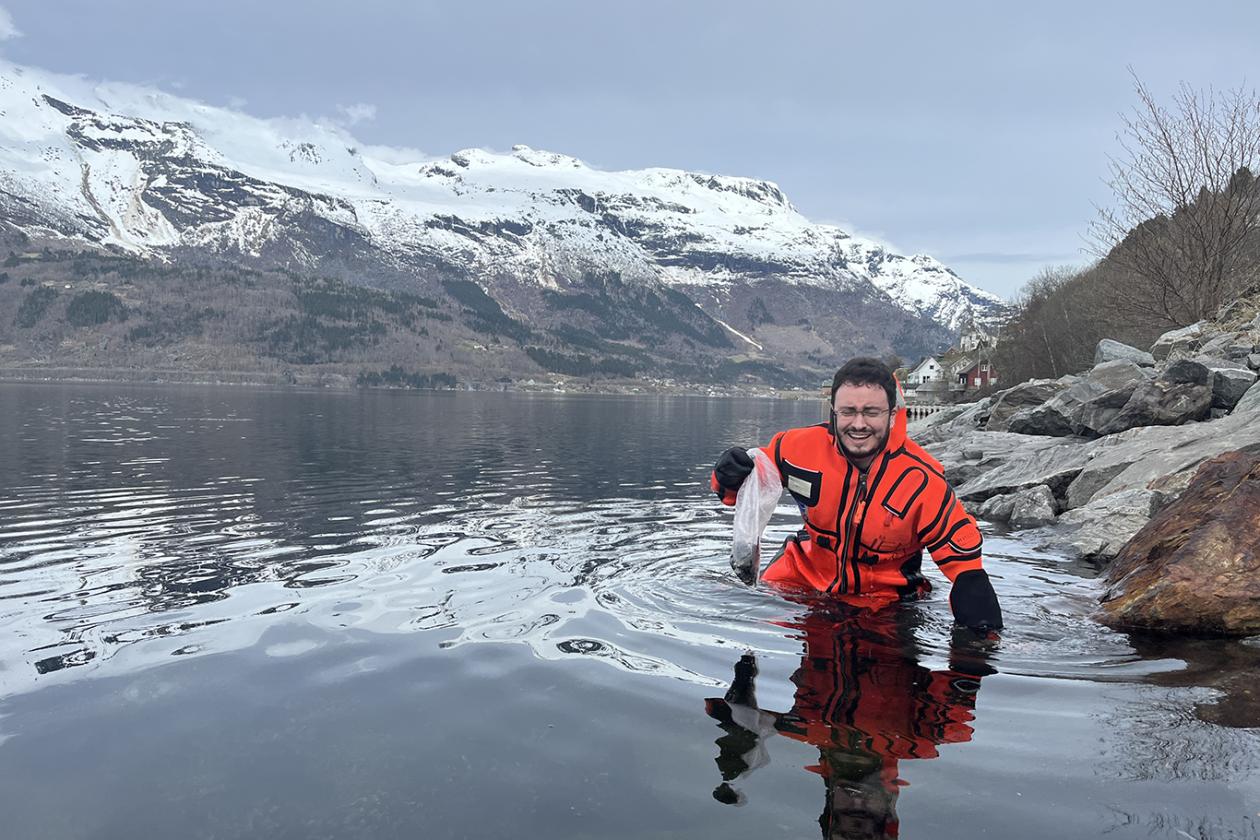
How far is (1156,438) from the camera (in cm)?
1520

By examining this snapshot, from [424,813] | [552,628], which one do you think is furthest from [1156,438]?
[424,813]

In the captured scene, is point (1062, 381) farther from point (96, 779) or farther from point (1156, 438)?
point (96, 779)

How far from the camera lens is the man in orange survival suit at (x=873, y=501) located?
7.23 meters

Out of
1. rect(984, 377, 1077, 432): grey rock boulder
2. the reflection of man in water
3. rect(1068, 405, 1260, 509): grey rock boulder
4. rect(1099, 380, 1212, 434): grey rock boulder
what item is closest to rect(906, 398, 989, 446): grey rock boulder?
rect(984, 377, 1077, 432): grey rock boulder

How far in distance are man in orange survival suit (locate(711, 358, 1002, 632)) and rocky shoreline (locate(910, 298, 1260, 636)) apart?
2.07m

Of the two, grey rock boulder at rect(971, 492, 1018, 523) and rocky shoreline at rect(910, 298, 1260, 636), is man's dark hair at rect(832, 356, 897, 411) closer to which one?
rocky shoreline at rect(910, 298, 1260, 636)

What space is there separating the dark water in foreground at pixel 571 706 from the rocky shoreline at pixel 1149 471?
0.59m

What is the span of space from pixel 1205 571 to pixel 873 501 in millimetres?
3135

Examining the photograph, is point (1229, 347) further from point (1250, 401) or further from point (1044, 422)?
point (1250, 401)

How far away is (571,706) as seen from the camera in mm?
6055

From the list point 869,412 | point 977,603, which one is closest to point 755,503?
point 869,412

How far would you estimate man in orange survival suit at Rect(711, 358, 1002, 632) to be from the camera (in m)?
7.23

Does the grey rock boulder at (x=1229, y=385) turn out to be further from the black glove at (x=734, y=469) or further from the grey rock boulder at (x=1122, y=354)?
the black glove at (x=734, y=469)

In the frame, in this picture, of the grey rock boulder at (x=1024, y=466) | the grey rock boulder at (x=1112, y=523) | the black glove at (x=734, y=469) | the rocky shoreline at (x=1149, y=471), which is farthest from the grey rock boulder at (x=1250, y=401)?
the black glove at (x=734, y=469)
